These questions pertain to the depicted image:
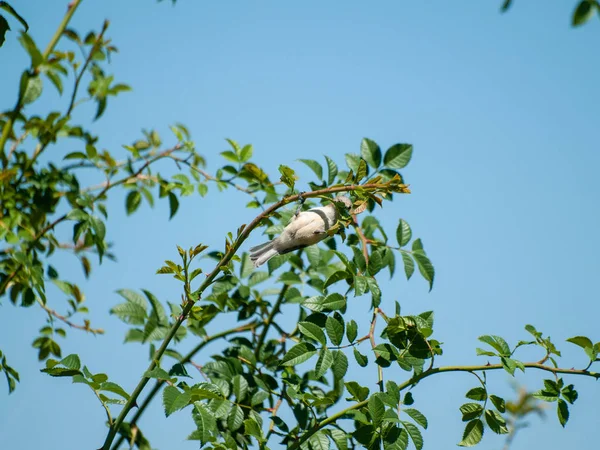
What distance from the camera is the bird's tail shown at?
272cm

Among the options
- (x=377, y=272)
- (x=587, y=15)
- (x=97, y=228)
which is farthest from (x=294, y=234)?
(x=587, y=15)

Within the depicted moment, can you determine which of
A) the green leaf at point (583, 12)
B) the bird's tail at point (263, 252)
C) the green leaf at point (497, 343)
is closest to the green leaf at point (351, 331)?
the green leaf at point (497, 343)

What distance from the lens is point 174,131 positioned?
3.34 metres

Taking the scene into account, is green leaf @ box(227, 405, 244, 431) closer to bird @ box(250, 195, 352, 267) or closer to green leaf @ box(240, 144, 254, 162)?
bird @ box(250, 195, 352, 267)

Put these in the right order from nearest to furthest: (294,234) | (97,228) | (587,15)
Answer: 1. (587,15)
2. (294,234)
3. (97,228)

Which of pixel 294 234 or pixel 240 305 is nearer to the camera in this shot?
pixel 294 234

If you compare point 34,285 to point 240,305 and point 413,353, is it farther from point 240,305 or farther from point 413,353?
point 413,353

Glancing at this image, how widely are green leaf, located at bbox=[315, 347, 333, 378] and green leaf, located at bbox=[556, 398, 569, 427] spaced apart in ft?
2.35

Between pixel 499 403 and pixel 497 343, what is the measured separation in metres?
0.20

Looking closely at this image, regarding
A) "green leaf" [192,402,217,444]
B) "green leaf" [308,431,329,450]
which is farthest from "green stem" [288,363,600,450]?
"green leaf" [192,402,217,444]

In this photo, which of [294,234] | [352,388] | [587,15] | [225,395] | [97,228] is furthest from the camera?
[97,228]

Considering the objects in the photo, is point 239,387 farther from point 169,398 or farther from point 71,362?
point 71,362

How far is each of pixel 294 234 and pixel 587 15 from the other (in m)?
1.62

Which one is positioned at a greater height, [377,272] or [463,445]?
[377,272]
